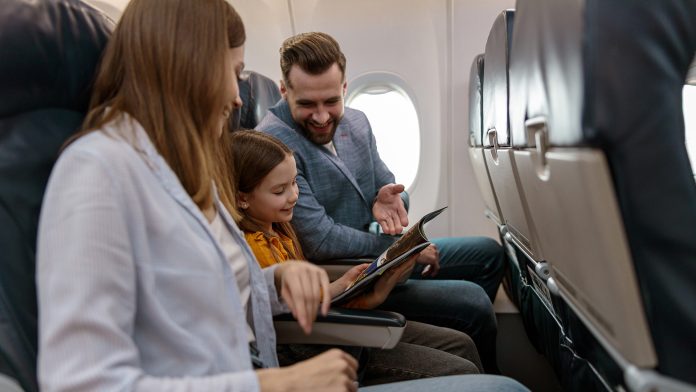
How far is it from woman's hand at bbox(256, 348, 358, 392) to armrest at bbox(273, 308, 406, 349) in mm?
373

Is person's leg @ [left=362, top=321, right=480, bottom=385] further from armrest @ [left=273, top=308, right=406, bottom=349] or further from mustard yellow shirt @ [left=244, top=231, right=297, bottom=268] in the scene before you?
mustard yellow shirt @ [left=244, top=231, right=297, bottom=268]

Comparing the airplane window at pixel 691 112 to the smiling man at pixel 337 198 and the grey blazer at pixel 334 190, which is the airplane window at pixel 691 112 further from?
the grey blazer at pixel 334 190

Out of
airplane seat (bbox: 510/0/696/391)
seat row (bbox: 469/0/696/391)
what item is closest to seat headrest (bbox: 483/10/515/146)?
seat row (bbox: 469/0/696/391)

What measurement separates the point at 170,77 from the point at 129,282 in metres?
0.38

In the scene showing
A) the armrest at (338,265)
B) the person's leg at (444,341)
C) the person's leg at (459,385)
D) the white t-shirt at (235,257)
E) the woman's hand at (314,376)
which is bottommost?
the person's leg at (444,341)

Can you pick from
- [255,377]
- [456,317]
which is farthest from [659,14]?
[456,317]

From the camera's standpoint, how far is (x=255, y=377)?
970 millimetres

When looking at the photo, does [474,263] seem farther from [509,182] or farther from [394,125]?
[394,125]

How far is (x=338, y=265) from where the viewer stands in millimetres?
2248

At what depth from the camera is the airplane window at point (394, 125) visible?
4.31 metres

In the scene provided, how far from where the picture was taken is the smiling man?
2289mm

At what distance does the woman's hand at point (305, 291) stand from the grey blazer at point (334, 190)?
88 cm

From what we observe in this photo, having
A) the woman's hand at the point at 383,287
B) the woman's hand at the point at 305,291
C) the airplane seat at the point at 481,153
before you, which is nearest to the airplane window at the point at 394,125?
the airplane seat at the point at 481,153

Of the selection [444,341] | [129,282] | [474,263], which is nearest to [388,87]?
[474,263]
